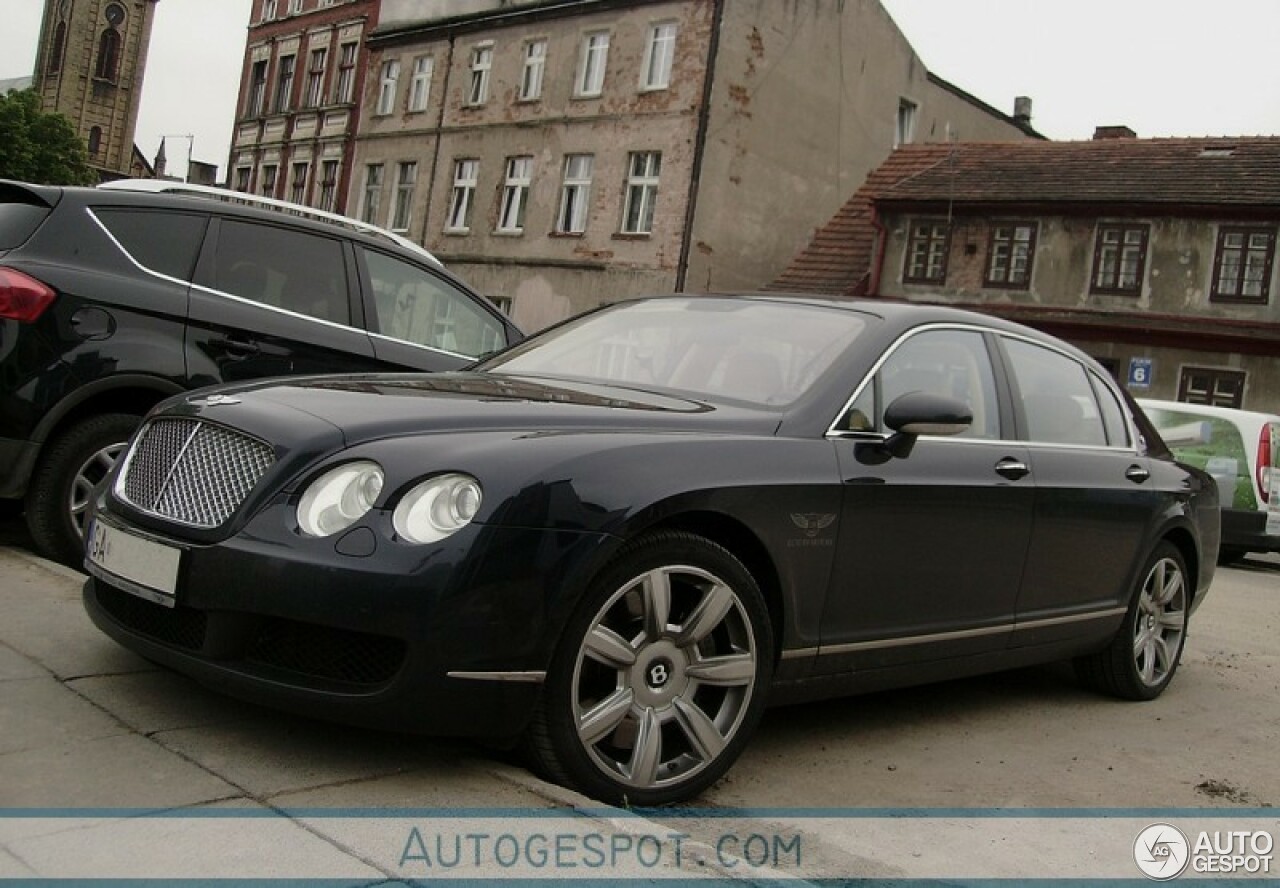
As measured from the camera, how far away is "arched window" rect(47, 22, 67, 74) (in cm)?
9844

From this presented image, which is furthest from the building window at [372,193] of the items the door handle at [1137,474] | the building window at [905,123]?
the door handle at [1137,474]

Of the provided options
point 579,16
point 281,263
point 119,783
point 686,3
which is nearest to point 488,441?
point 119,783

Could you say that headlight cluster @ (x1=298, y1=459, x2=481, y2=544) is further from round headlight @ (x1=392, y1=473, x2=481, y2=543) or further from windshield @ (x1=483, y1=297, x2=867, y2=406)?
windshield @ (x1=483, y1=297, x2=867, y2=406)

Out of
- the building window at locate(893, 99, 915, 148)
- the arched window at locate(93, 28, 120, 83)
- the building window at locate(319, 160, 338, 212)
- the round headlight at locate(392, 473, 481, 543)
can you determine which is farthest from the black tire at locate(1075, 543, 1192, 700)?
the arched window at locate(93, 28, 120, 83)

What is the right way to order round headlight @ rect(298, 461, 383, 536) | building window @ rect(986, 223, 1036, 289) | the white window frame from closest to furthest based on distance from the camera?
round headlight @ rect(298, 461, 383, 536) < building window @ rect(986, 223, 1036, 289) < the white window frame

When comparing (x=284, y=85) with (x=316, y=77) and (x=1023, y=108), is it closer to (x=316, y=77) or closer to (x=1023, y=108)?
(x=316, y=77)

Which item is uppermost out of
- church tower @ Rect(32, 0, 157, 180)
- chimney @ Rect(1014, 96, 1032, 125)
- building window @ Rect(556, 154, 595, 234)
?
church tower @ Rect(32, 0, 157, 180)

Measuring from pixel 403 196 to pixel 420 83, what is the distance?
3.26 meters

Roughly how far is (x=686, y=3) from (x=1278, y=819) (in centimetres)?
2887

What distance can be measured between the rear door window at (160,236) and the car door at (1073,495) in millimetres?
3687

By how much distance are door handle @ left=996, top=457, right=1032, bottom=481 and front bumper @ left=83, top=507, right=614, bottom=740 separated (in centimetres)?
214

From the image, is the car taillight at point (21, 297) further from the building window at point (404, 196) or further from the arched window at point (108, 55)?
the arched window at point (108, 55)

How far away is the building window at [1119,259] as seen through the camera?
2725cm

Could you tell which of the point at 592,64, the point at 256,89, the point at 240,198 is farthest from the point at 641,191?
the point at 240,198
